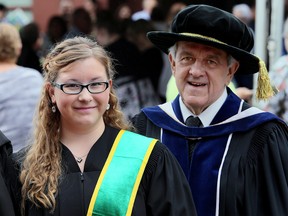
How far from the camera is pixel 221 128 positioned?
3.73m

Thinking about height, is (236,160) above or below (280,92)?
below

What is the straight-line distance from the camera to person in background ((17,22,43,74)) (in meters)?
7.98

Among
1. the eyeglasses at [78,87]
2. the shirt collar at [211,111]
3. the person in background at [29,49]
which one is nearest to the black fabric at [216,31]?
the shirt collar at [211,111]

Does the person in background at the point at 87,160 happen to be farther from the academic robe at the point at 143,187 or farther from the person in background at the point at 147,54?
the person in background at the point at 147,54

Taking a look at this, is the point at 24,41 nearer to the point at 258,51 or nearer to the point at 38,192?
the point at 258,51

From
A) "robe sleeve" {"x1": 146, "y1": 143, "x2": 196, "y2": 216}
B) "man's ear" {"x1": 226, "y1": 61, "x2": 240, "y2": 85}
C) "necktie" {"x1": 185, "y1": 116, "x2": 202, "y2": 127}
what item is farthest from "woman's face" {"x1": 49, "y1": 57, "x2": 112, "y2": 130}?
"man's ear" {"x1": 226, "y1": 61, "x2": 240, "y2": 85}

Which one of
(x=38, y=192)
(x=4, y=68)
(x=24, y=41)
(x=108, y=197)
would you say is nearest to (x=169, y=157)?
(x=108, y=197)

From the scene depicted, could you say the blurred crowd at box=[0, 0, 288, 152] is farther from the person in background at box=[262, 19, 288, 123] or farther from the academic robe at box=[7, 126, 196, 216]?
the academic robe at box=[7, 126, 196, 216]

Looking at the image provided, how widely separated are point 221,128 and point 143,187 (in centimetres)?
62

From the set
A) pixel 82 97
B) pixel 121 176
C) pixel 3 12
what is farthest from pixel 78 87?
pixel 3 12

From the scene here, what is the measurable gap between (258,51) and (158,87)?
4.76 ft

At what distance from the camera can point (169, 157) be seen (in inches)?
132

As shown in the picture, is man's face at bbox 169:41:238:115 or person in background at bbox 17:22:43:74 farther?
person in background at bbox 17:22:43:74

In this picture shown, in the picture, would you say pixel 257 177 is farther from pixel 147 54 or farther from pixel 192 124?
pixel 147 54
